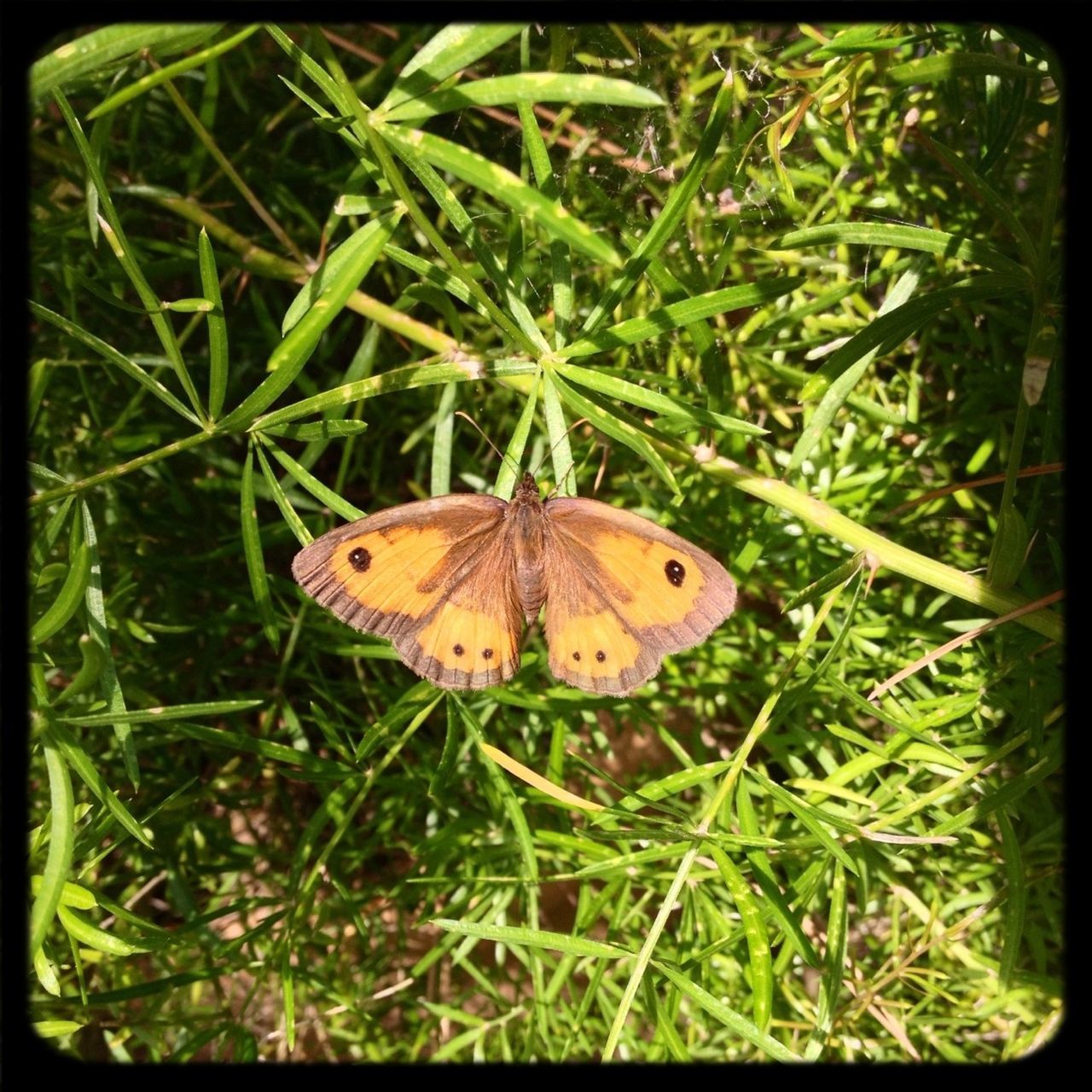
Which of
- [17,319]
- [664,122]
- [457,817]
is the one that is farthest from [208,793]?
[664,122]

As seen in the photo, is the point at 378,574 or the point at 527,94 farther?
the point at 378,574

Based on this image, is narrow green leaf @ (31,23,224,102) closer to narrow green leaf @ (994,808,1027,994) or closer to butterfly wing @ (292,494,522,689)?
butterfly wing @ (292,494,522,689)

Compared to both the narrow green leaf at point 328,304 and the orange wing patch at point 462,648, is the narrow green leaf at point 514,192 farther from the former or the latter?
the orange wing patch at point 462,648

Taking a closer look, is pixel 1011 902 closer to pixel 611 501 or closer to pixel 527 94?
pixel 611 501

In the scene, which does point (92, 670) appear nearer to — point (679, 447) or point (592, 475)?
point (679, 447)

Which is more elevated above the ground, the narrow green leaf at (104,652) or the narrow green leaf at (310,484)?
the narrow green leaf at (310,484)

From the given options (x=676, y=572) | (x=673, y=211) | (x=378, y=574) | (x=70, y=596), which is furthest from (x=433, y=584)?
(x=673, y=211)

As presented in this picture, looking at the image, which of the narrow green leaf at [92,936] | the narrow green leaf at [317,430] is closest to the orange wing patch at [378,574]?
the narrow green leaf at [317,430]
